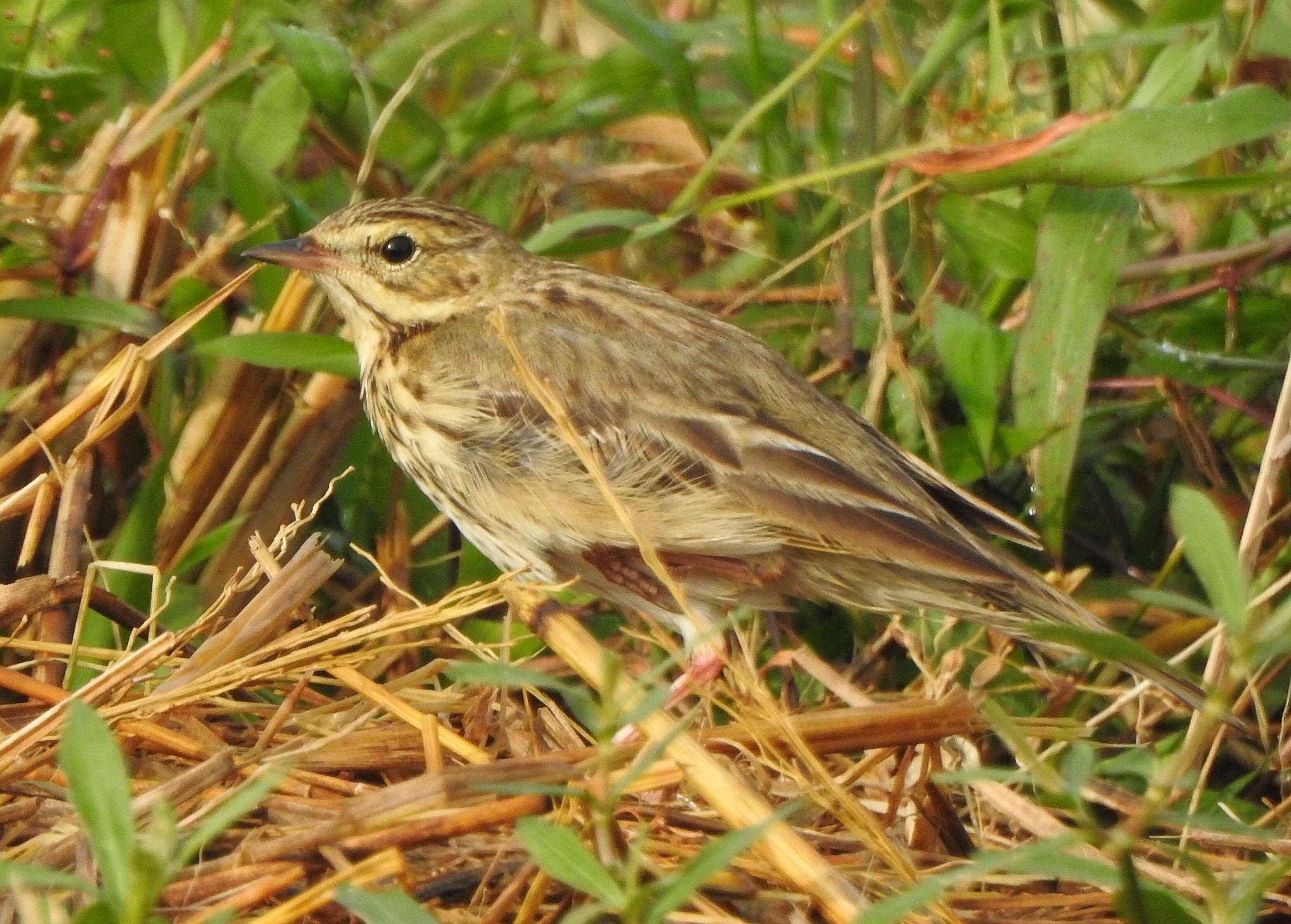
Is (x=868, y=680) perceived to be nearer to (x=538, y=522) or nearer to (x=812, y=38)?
(x=538, y=522)

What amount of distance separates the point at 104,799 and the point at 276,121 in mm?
2713

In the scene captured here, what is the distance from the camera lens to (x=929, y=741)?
3197 millimetres

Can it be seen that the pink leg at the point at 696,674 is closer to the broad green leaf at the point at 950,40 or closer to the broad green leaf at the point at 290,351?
the broad green leaf at the point at 290,351

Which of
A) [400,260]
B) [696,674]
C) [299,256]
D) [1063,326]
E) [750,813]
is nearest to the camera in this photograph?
[750,813]

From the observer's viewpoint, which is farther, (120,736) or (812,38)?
(812,38)

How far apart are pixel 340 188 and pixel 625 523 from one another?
2.41 metres

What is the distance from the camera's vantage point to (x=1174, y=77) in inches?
166

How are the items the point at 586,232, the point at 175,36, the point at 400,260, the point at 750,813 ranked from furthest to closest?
1. the point at 586,232
2. the point at 175,36
3. the point at 400,260
4. the point at 750,813

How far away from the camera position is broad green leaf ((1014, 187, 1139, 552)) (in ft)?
13.4

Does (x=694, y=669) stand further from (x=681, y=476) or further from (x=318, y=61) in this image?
(x=318, y=61)

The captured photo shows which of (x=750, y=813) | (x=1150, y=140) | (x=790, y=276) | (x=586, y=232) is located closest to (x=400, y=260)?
(x=586, y=232)

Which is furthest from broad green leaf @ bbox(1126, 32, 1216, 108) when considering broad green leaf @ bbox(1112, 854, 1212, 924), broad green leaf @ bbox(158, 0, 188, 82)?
broad green leaf @ bbox(158, 0, 188, 82)

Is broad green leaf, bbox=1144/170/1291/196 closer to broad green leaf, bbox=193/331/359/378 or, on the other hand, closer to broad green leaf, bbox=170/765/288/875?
broad green leaf, bbox=193/331/359/378

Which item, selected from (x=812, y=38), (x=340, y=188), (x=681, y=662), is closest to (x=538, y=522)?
(x=681, y=662)
